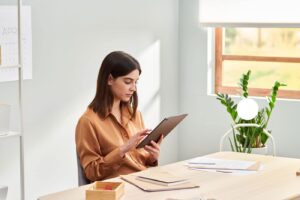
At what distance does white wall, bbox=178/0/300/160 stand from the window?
0.15 meters

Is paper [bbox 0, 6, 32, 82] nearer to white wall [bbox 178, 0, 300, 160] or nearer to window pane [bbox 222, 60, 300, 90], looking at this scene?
white wall [bbox 178, 0, 300, 160]

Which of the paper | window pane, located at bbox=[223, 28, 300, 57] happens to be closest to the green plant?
window pane, located at bbox=[223, 28, 300, 57]

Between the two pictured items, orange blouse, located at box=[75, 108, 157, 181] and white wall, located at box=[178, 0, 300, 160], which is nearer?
orange blouse, located at box=[75, 108, 157, 181]

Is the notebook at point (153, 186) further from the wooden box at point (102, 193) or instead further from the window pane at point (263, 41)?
the window pane at point (263, 41)

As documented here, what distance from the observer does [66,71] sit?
4.87m

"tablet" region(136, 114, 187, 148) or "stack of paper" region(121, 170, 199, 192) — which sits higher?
"tablet" region(136, 114, 187, 148)

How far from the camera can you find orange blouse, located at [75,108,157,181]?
3488 millimetres

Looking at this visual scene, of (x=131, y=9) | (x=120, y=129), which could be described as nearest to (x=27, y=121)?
(x=120, y=129)

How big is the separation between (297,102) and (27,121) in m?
2.15

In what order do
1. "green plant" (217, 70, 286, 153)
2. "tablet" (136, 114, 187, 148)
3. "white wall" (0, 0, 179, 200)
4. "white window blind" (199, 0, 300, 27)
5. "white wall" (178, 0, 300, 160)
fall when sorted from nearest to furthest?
"tablet" (136, 114, 187, 148) < "white wall" (0, 0, 179, 200) < "green plant" (217, 70, 286, 153) < "white window blind" (199, 0, 300, 27) < "white wall" (178, 0, 300, 160)

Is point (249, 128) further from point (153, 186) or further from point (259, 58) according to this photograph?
point (153, 186)

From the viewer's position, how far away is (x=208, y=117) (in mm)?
5852

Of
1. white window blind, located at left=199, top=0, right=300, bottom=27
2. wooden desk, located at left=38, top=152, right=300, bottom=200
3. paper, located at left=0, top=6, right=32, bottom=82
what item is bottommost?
wooden desk, located at left=38, top=152, right=300, bottom=200

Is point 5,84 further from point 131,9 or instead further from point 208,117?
point 208,117
